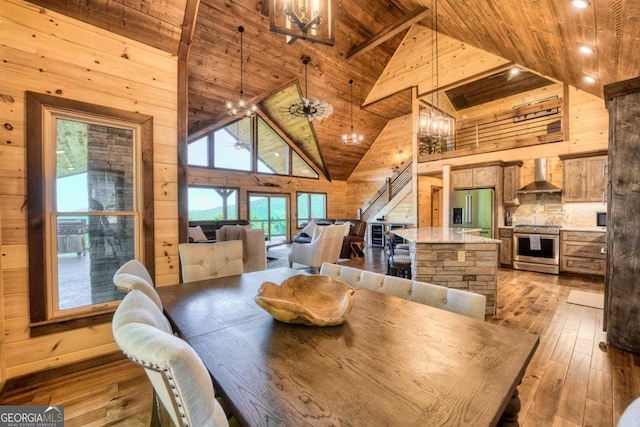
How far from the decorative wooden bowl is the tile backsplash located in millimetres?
6070

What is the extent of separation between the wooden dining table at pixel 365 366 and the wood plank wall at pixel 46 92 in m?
1.58

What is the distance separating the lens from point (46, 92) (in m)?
2.05

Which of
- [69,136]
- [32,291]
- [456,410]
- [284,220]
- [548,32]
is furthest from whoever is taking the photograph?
[284,220]

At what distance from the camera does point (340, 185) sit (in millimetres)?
11359

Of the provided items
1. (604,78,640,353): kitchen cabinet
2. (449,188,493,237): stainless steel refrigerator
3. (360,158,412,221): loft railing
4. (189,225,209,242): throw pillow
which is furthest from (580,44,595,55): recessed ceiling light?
(189,225,209,242): throw pillow

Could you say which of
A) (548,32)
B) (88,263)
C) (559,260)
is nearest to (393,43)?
(548,32)

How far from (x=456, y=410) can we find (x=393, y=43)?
8102 mm

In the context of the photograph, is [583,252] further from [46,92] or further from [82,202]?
[46,92]

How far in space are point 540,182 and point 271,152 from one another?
7.72 meters

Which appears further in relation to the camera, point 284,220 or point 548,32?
point 284,220

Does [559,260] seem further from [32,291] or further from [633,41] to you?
[32,291]

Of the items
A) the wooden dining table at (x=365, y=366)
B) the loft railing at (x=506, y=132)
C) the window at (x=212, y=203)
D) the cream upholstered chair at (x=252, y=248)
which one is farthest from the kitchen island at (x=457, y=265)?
the window at (x=212, y=203)

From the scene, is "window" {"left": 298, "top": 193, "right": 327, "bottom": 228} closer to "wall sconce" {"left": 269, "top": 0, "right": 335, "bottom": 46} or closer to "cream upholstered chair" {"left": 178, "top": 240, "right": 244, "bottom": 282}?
"cream upholstered chair" {"left": 178, "top": 240, "right": 244, "bottom": 282}

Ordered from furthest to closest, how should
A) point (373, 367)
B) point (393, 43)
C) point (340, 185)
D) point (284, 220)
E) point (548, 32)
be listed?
point (340, 185) → point (284, 220) → point (393, 43) → point (548, 32) → point (373, 367)
